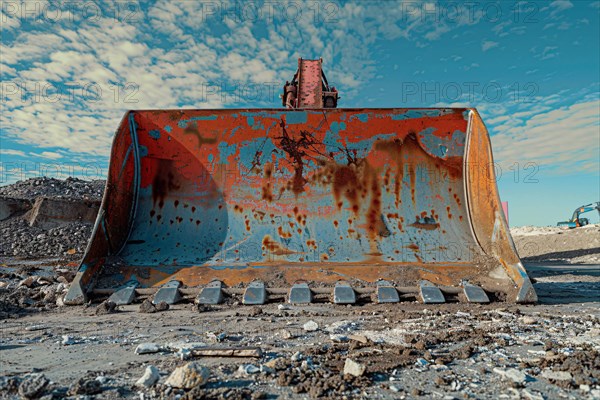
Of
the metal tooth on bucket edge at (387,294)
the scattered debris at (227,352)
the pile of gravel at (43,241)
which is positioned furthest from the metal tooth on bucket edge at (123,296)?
the pile of gravel at (43,241)

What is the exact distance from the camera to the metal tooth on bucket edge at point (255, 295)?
7.11 ft

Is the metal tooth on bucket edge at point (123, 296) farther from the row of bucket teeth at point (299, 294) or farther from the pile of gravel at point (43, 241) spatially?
the pile of gravel at point (43, 241)

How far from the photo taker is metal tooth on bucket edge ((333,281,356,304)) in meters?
2.16

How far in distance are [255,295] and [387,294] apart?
0.71 metres

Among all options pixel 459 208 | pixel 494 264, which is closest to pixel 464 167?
pixel 459 208

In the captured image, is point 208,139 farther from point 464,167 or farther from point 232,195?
point 464,167

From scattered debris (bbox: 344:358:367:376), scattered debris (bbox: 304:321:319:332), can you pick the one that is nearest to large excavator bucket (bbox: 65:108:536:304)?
scattered debris (bbox: 304:321:319:332)

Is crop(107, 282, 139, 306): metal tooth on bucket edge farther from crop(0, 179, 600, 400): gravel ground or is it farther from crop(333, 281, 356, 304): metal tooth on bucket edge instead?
crop(333, 281, 356, 304): metal tooth on bucket edge

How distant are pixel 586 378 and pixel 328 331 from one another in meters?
0.85

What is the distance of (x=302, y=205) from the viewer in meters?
2.87

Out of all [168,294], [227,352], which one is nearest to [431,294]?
[227,352]

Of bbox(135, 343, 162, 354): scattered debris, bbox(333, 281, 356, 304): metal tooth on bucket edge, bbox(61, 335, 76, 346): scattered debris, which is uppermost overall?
bbox(333, 281, 356, 304): metal tooth on bucket edge

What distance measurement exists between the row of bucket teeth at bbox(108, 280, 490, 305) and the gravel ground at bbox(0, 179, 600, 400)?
5 cm

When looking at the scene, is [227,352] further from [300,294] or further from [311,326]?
[300,294]
